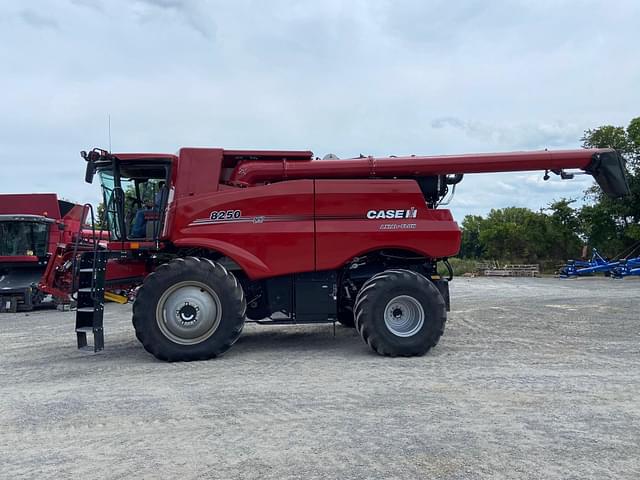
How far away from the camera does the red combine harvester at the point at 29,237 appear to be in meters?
17.9

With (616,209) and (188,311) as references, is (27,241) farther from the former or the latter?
→ (616,209)

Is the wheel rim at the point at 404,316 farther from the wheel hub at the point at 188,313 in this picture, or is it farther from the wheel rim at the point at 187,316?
the wheel hub at the point at 188,313

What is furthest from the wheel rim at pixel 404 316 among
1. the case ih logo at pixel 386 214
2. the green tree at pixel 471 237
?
the green tree at pixel 471 237

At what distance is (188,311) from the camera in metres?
8.01

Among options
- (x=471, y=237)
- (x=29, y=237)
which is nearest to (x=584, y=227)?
(x=471, y=237)

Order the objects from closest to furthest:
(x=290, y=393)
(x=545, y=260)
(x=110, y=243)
Result: (x=290, y=393), (x=110, y=243), (x=545, y=260)

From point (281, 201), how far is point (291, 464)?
478 cm

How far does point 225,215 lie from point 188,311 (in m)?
1.52

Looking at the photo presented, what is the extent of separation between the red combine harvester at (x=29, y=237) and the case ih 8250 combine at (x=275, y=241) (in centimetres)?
1021

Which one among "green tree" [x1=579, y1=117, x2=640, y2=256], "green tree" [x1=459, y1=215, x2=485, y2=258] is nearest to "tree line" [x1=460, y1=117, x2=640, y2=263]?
"green tree" [x1=579, y1=117, x2=640, y2=256]

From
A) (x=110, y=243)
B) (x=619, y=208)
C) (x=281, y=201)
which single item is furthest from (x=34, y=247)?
(x=619, y=208)

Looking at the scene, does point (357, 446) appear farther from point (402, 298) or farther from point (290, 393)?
point (402, 298)

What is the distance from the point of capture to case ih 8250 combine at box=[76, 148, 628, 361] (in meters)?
8.06

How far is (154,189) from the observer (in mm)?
8977
